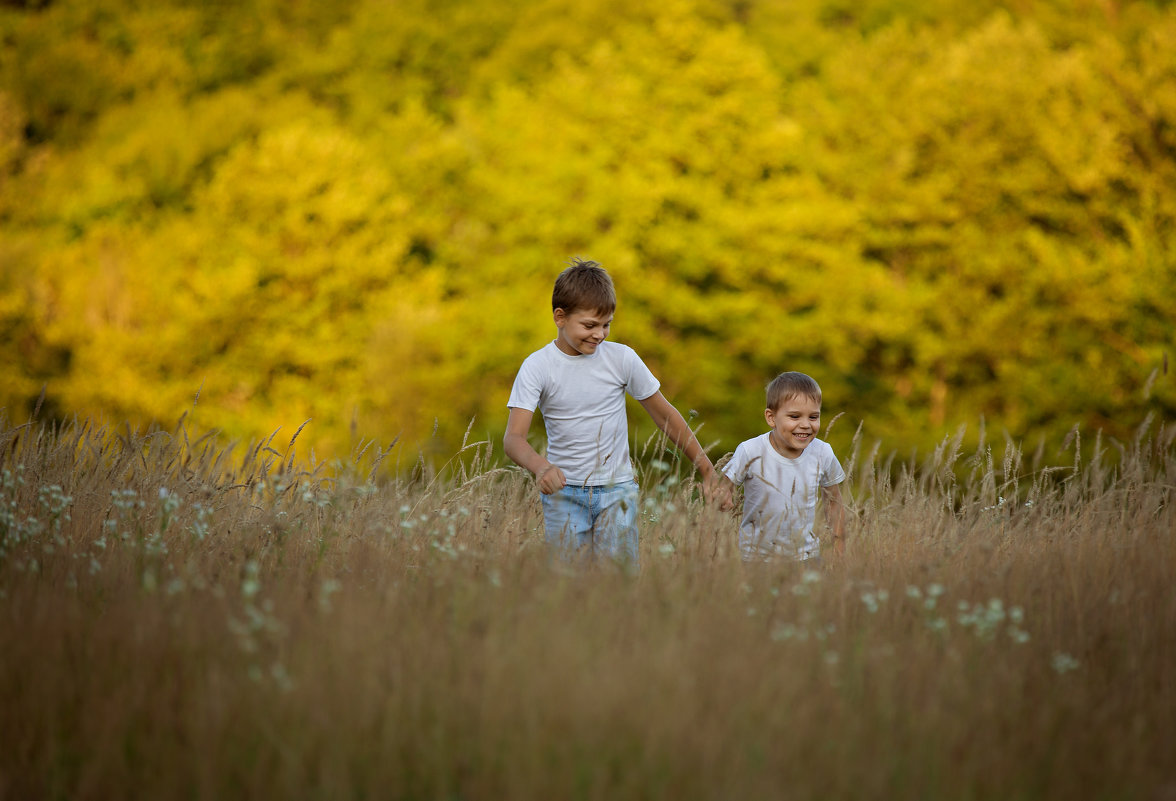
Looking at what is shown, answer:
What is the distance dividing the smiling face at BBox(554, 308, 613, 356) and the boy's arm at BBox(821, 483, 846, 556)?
1.18 m

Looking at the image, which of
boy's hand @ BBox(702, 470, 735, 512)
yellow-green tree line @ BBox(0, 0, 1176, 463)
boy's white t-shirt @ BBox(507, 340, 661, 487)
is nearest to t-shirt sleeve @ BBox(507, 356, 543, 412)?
boy's white t-shirt @ BBox(507, 340, 661, 487)

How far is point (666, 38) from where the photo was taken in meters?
22.7

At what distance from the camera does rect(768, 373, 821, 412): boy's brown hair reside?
4445 mm

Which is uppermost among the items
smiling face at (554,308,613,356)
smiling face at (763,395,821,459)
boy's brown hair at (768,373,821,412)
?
smiling face at (554,308,613,356)

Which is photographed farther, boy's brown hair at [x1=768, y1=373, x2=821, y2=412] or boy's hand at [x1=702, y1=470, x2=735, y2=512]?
boy's brown hair at [x1=768, y1=373, x2=821, y2=412]

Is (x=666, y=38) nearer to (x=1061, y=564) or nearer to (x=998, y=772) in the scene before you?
(x=1061, y=564)

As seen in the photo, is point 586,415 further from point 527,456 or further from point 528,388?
point 527,456

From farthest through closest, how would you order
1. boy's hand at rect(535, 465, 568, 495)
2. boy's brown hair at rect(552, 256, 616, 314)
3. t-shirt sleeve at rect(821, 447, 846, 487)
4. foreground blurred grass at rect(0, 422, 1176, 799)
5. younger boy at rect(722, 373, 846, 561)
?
1. t-shirt sleeve at rect(821, 447, 846, 487)
2. younger boy at rect(722, 373, 846, 561)
3. boy's brown hair at rect(552, 256, 616, 314)
4. boy's hand at rect(535, 465, 568, 495)
5. foreground blurred grass at rect(0, 422, 1176, 799)

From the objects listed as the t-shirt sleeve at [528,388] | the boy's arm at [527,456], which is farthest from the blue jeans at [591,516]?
the t-shirt sleeve at [528,388]

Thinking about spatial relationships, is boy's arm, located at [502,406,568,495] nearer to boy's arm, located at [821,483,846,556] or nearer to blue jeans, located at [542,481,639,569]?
blue jeans, located at [542,481,639,569]

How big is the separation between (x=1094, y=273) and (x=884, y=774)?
20366 millimetres

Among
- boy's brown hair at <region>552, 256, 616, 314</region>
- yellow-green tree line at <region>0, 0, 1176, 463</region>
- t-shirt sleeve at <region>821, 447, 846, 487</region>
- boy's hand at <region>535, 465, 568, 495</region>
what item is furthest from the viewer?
yellow-green tree line at <region>0, 0, 1176, 463</region>

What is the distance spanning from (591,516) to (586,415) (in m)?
0.43

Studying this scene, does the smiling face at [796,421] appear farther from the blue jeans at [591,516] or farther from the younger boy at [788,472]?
the blue jeans at [591,516]
